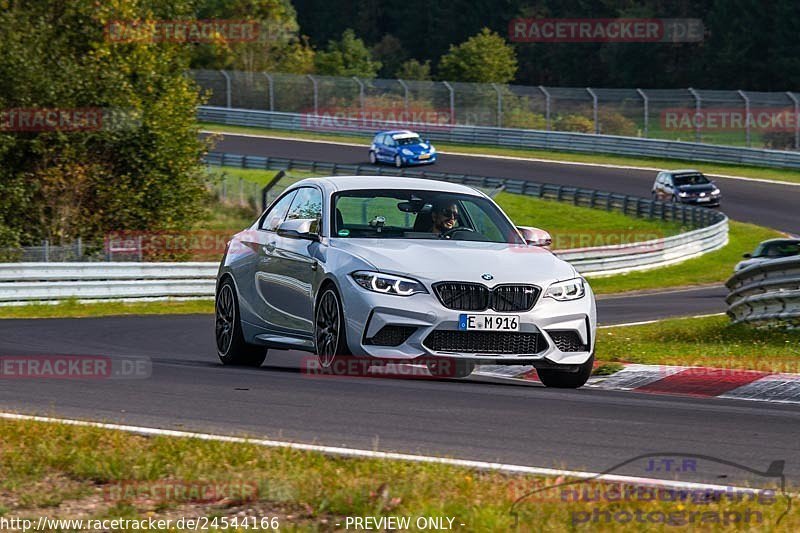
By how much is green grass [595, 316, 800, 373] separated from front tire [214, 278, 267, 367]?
10.9 feet

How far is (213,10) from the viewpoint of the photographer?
292 feet

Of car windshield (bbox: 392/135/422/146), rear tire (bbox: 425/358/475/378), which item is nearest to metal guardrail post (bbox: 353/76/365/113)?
car windshield (bbox: 392/135/422/146)

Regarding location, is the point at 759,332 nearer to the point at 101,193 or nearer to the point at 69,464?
the point at 69,464

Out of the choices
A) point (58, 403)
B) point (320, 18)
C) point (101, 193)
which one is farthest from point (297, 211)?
point (320, 18)

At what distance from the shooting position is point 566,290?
405 inches

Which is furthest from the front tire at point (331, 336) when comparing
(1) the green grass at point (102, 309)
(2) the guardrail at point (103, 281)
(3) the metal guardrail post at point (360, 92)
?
(3) the metal guardrail post at point (360, 92)

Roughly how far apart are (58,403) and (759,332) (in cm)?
1035

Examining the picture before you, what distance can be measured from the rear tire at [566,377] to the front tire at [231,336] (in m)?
2.71

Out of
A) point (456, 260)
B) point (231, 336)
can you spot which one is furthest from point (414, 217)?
point (231, 336)

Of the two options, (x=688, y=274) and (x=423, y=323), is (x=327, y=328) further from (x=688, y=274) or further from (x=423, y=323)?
(x=688, y=274)

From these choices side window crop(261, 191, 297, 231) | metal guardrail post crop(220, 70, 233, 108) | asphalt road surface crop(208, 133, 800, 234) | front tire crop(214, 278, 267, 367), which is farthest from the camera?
metal guardrail post crop(220, 70, 233, 108)

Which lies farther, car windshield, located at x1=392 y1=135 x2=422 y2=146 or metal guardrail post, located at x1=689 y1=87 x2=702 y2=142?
metal guardrail post, located at x1=689 y1=87 x2=702 y2=142

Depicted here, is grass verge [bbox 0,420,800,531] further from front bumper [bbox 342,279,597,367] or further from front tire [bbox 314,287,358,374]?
front tire [bbox 314,287,358,374]

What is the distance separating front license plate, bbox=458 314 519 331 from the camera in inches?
390
